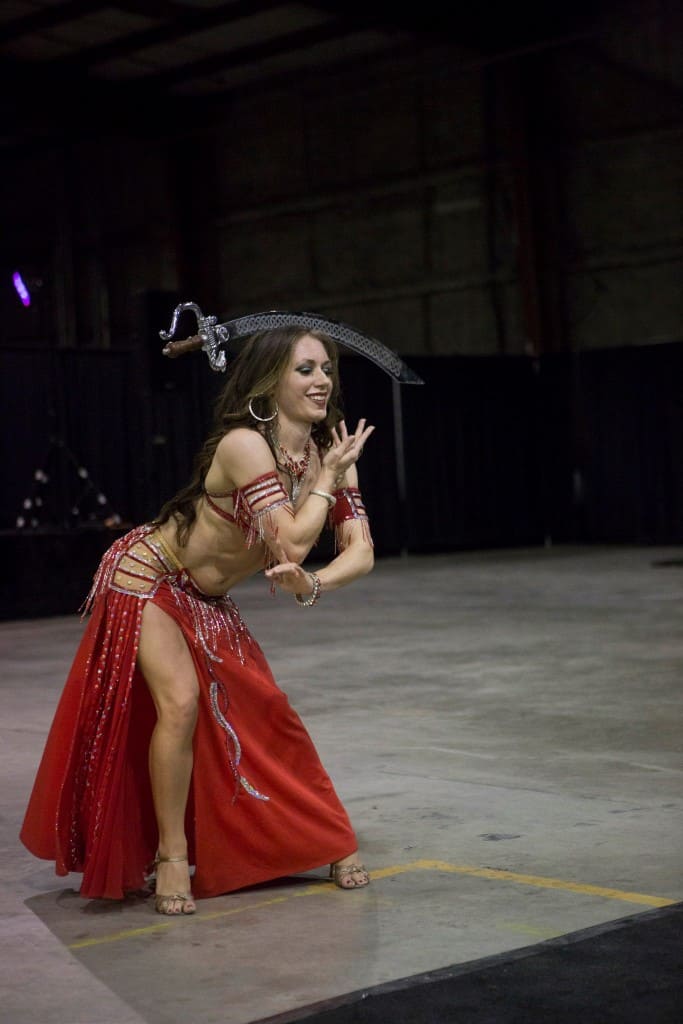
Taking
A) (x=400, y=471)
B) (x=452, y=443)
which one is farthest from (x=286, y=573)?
(x=452, y=443)

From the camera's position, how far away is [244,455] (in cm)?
355

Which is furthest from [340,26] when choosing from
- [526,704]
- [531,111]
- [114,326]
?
[526,704]

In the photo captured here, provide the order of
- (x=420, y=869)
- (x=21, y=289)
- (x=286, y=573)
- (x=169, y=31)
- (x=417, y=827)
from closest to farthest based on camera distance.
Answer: (x=286, y=573) → (x=420, y=869) → (x=417, y=827) → (x=21, y=289) → (x=169, y=31)

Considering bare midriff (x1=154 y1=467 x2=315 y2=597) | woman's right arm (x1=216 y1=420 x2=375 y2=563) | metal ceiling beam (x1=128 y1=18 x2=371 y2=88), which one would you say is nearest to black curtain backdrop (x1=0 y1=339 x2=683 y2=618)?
metal ceiling beam (x1=128 y1=18 x2=371 y2=88)

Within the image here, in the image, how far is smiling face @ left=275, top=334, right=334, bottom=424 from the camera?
12.0 ft

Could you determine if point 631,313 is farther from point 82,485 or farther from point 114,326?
point 114,326

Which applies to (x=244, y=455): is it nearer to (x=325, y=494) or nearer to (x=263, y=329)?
(x=325, y=494)

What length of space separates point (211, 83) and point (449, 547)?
7.22 m

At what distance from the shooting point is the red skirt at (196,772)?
12.1 ft

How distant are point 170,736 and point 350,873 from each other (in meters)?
0.55

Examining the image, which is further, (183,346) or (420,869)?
(420,869)

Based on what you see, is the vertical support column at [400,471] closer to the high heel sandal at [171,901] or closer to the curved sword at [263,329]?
the curved sword at [263,329]

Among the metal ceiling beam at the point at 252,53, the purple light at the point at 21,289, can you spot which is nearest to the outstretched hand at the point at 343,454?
the purple light at the point at 21,289

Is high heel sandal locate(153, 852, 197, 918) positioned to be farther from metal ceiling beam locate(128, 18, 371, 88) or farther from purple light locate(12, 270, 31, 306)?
metal ceiling beam locate(128, 18, 371, 88)
